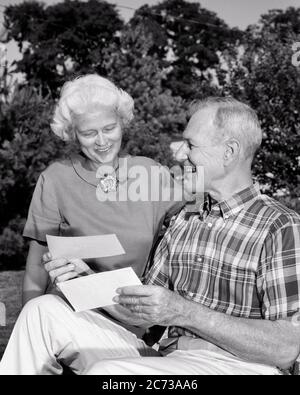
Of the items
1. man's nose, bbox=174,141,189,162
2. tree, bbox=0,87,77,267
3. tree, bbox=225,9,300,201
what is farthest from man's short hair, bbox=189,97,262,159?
tree, bbox=0,87,77,267

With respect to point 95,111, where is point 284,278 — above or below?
below

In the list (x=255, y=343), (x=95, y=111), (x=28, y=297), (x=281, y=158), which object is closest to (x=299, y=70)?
(x=281, y=158)

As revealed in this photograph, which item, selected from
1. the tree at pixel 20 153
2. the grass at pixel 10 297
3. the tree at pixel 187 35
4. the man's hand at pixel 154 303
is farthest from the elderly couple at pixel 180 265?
the tree at pixel 187 35

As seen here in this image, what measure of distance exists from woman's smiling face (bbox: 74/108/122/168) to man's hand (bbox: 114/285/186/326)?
1192 millimetres

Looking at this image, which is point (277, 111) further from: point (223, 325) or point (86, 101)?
point (223, 325)

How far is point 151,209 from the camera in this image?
2.90m

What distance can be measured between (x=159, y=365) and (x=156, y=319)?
0.15 m

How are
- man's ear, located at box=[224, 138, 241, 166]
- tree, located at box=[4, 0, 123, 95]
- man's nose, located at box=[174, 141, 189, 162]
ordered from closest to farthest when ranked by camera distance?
1. man's ear, located at box=[224, 138, 241, 166]
2. man's nose, located at box=[174, 141, 189, 162]
3. tree, located at box=[4, 0, 123, 95]

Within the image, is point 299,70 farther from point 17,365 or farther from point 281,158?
point 17,365

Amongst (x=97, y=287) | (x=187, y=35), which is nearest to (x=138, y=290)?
(x=97, y=287)

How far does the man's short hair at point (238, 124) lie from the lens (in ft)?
7.95

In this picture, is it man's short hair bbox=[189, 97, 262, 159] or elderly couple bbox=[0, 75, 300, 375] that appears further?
man's short hair bbox=[189, 97, 262, 159]

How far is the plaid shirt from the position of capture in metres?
2.02

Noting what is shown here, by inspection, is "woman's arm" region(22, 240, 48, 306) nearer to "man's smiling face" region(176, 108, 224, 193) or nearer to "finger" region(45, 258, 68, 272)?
"finger" region(45, 258, 68, 272)
